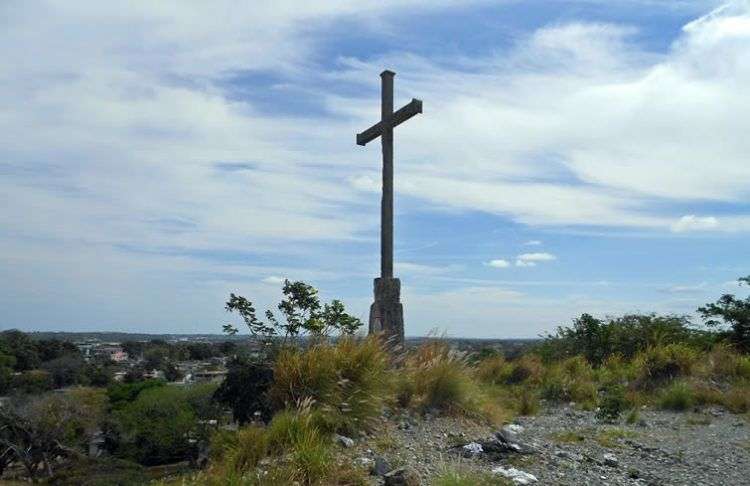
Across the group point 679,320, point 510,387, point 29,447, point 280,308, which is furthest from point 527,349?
point 29,447

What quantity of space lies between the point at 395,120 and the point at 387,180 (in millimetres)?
888

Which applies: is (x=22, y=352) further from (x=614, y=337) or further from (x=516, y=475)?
(x=516, y=475)

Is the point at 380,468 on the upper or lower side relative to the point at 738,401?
lower

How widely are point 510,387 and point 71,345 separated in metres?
53.1

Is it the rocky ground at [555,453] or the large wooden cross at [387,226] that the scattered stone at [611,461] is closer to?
the rocky ground at [555,453]

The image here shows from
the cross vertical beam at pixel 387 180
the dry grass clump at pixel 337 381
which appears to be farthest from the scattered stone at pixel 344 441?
the cross vertical beam at pixel 387 180

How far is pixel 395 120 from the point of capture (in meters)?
11.3

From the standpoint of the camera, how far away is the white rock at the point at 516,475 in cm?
659

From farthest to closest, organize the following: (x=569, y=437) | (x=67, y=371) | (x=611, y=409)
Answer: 1. (x=67, y=371)
2. (x=611, y=409)
3. (x=569, y=437)

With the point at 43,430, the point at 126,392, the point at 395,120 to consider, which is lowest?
the point at 43,430

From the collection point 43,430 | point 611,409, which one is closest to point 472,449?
point 611,409

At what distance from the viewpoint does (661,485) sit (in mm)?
7102

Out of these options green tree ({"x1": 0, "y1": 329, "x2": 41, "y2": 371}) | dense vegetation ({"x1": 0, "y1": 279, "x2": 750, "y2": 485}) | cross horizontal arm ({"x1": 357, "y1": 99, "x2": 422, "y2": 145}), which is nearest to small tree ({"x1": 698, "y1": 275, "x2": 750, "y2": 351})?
dense vegetation ({"x1": 0, "y1": 279, "x2": 750, "y2": 485})

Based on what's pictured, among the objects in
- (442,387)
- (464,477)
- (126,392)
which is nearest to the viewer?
(464,477)
